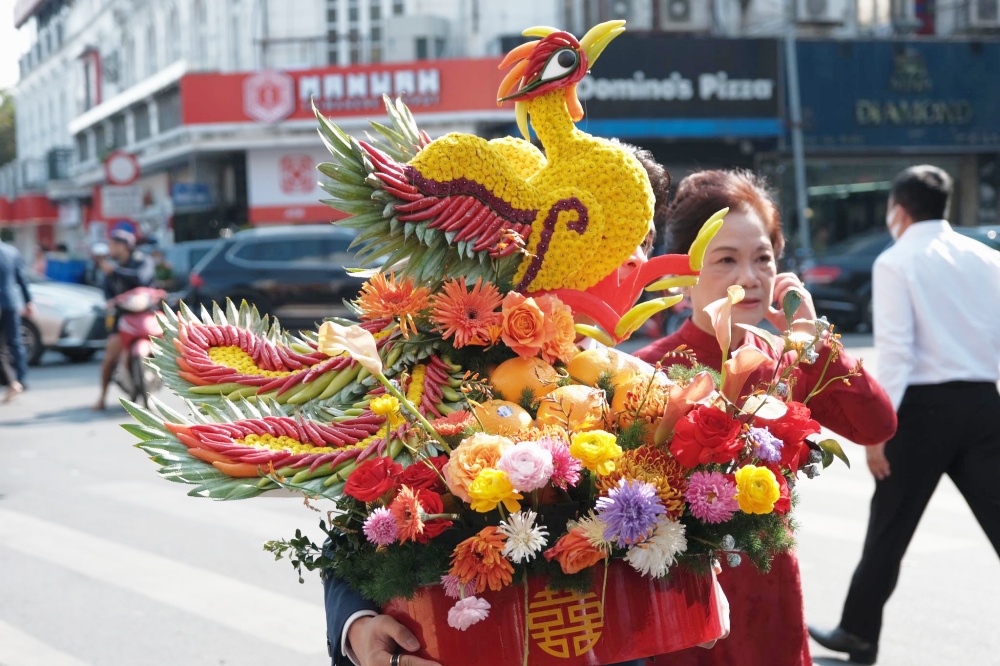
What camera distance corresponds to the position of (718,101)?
2405 centimetres

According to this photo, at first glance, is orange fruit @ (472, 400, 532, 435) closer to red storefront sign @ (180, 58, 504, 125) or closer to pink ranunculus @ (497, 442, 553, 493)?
pink ranunculus @ (497, 442, 553, 493)

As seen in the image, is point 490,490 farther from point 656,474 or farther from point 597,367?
point 597,367

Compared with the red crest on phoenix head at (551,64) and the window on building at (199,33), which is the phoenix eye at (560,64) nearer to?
the red crest on phoenix head at (551,64)

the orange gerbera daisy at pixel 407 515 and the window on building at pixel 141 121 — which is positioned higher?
the window on building at pixel 141 121

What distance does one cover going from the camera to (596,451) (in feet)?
5.46

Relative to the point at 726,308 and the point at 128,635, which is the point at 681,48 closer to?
the point at 128,635

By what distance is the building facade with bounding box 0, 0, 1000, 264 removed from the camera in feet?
78.5

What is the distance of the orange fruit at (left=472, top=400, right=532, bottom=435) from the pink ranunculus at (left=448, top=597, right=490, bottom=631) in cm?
26

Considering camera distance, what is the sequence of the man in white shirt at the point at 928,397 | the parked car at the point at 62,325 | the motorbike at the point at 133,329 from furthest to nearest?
1. the parked car at the point at 62,325
2. the motorbike at the point at 133,329
3. the man in white shirt at the point at 928,397

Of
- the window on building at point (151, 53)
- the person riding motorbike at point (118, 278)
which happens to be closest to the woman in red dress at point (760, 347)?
the person riding motorbike at point (118, 278)

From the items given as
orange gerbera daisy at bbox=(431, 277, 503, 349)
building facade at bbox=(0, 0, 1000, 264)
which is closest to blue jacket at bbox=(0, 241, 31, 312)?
orange gerbera daisy at bbox=(431, 277, 503, 349)

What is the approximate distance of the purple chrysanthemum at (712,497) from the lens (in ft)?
5.60

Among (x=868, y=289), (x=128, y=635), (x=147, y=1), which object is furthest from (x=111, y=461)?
(x=147, y=1)

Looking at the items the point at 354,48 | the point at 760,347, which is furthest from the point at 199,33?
the point at 760,347
